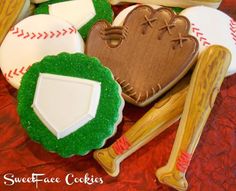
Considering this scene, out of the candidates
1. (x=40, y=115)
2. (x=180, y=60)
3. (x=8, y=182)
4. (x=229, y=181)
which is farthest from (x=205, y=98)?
(x=8, y=182)

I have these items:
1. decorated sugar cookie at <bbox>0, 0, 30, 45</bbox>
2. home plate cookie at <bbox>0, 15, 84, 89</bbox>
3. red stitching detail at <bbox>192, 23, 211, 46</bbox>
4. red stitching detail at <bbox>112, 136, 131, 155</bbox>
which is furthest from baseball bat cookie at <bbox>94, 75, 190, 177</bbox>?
decorated sugar cookie at <bbox>0, 0, 30, 45</bbox>

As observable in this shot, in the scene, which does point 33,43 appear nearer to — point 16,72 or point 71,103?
point 16,72

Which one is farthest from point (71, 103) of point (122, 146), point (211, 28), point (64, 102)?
point (211, 28)

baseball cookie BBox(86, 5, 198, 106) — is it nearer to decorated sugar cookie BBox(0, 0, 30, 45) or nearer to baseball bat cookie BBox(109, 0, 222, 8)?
baseball bat cookie BBox(109, 0, 222, 8)

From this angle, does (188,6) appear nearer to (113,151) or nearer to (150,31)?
(150,31)

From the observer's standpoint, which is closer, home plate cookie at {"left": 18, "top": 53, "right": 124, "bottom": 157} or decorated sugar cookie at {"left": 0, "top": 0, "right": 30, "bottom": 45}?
home plate cookie at {"left": 18, "top": 53, "right": 124, "bottom": 157}

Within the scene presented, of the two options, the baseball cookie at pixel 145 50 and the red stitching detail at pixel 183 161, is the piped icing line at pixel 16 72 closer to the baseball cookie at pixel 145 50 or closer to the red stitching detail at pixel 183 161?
the baseball cookie at pixel 145 50
